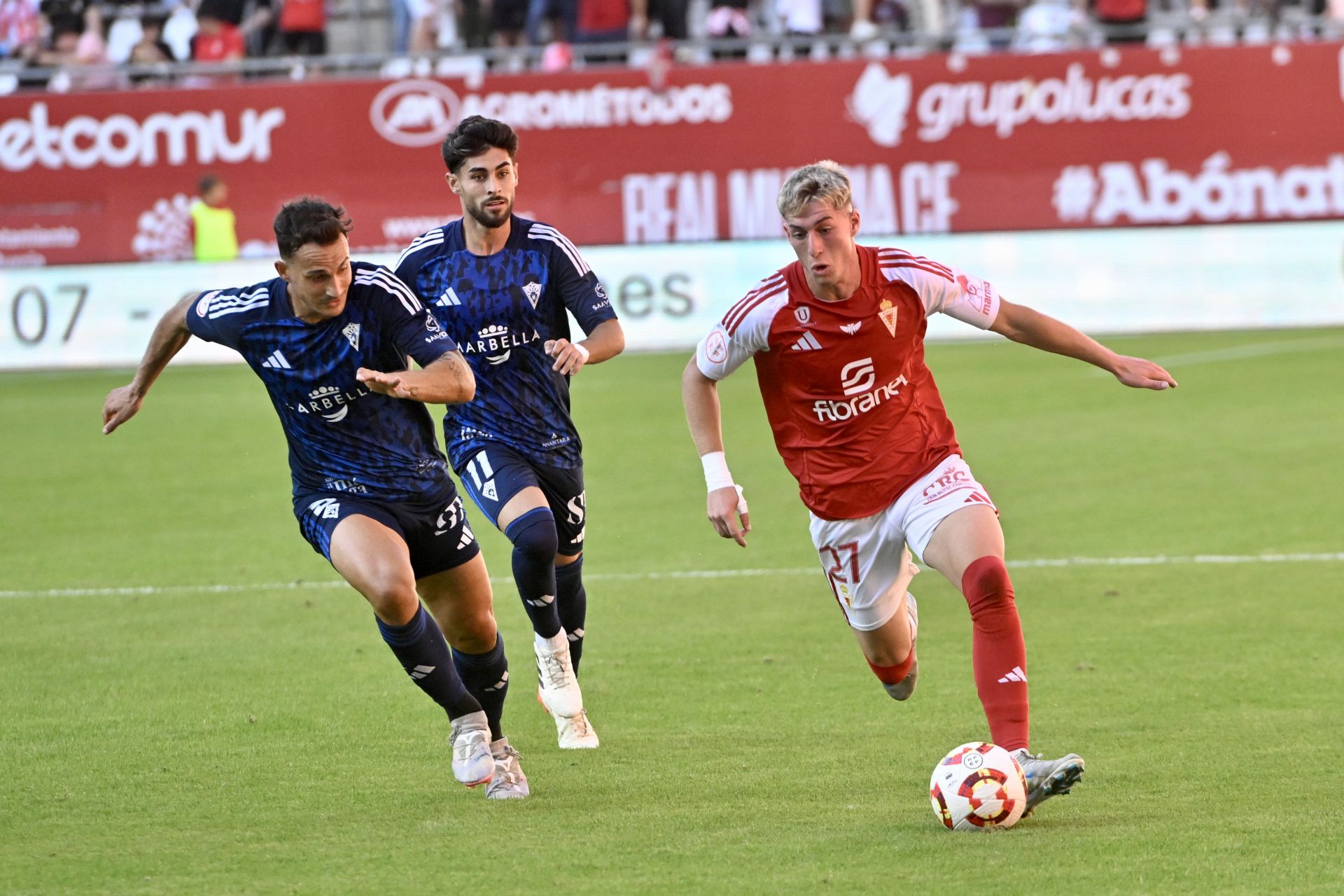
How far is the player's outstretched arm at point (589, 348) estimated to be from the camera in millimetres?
6207

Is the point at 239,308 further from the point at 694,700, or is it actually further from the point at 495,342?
the point at 694,700

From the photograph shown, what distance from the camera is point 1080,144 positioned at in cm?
2306

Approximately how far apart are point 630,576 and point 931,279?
13.7ft

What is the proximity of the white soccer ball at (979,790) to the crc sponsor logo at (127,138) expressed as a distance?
19.8 m

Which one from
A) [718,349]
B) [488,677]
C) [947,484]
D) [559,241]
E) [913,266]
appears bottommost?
[488,677]

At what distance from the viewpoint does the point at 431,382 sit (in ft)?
18.2

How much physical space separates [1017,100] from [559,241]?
56.3 feet

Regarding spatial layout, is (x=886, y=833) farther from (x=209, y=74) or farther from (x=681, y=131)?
(x=209, y=74)

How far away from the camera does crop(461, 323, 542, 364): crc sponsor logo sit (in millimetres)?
6727

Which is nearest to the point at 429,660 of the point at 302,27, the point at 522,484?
the point at 522,484

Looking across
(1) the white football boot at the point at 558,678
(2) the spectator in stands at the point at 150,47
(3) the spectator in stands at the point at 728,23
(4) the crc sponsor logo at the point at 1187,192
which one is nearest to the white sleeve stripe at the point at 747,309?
(1) the white football boot at the point at 558,678

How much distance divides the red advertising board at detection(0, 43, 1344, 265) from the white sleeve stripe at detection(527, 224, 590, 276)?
16222 millimetres

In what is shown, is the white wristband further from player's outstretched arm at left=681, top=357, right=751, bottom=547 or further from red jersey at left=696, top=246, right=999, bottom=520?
red jersey at left=696, top=246, right=999, bottom=520

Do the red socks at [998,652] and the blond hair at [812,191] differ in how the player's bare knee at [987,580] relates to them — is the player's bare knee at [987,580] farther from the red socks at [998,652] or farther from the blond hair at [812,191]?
the blond hair at [812,191]
